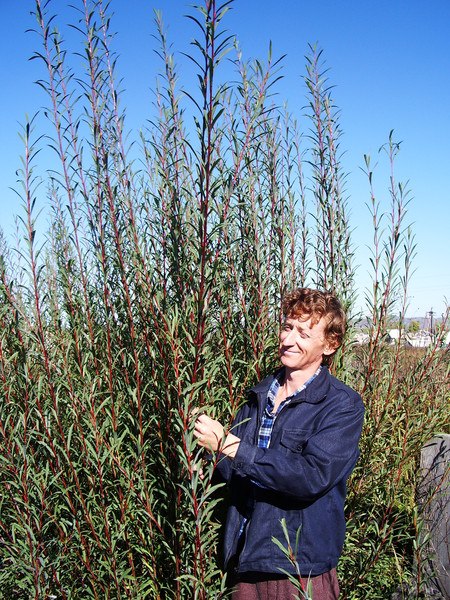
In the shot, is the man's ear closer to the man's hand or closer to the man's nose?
the man's nose

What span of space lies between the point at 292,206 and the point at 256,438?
4.58ft

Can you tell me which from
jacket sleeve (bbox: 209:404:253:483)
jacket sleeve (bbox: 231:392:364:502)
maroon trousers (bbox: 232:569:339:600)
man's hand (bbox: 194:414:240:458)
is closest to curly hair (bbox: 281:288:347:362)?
jacket sleeve (bbox: 231:392:364:502)

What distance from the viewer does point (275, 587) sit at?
223 centimetres

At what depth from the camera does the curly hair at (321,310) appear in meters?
2.44

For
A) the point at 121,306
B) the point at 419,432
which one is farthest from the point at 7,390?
the point at 419,432

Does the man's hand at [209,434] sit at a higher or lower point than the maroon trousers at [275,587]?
higher

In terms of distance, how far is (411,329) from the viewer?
310 centimetres

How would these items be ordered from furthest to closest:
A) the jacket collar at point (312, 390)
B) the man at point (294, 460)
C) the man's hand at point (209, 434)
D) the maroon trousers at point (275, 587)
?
the jacket collar at point (312, 390), the maroon trousers at point (275, 587), the man at point (294, 460), the man's hand at point (209, 434)

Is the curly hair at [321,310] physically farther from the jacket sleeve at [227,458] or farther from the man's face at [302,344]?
the jacket sleeve at [227,458]

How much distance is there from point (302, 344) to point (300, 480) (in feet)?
1.92

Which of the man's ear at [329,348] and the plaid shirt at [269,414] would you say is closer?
the plaid shirt at [269,414]

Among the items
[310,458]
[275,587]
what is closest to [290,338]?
[310,458]

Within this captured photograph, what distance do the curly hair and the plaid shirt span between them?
180mm

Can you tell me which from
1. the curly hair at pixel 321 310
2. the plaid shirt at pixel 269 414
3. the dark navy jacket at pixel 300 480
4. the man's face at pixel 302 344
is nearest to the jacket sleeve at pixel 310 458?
the dark navy jacket at pixel 300 480
